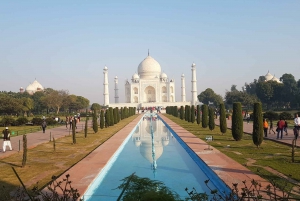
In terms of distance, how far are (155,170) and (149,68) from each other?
40.2 metres

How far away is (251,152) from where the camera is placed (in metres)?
7.04

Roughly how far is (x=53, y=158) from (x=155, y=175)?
2740 mm

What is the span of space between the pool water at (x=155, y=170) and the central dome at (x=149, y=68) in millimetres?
36886

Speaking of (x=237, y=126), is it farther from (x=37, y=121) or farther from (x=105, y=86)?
(x=105, y=86)

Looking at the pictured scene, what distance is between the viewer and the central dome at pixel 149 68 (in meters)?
45.6

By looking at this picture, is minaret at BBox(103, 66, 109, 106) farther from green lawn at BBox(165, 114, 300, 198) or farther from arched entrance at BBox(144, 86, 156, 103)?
green lawn at BBox(165, 114, 300, 198)

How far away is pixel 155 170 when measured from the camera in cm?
583

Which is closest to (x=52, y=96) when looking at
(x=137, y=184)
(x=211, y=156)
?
(x=211, y=156)

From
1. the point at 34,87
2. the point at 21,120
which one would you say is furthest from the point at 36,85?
the point at 21,120

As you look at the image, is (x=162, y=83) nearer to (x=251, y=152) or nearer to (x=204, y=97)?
(x=204, y=97)

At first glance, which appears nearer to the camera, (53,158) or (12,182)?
(12,182)

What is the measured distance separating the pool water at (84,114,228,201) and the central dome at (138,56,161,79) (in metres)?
36.9

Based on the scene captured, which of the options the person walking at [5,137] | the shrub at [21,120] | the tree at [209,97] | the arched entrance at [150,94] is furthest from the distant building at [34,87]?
the person walking at [5,137]

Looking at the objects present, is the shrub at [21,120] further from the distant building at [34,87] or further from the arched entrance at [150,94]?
the distant building at [34,87]
